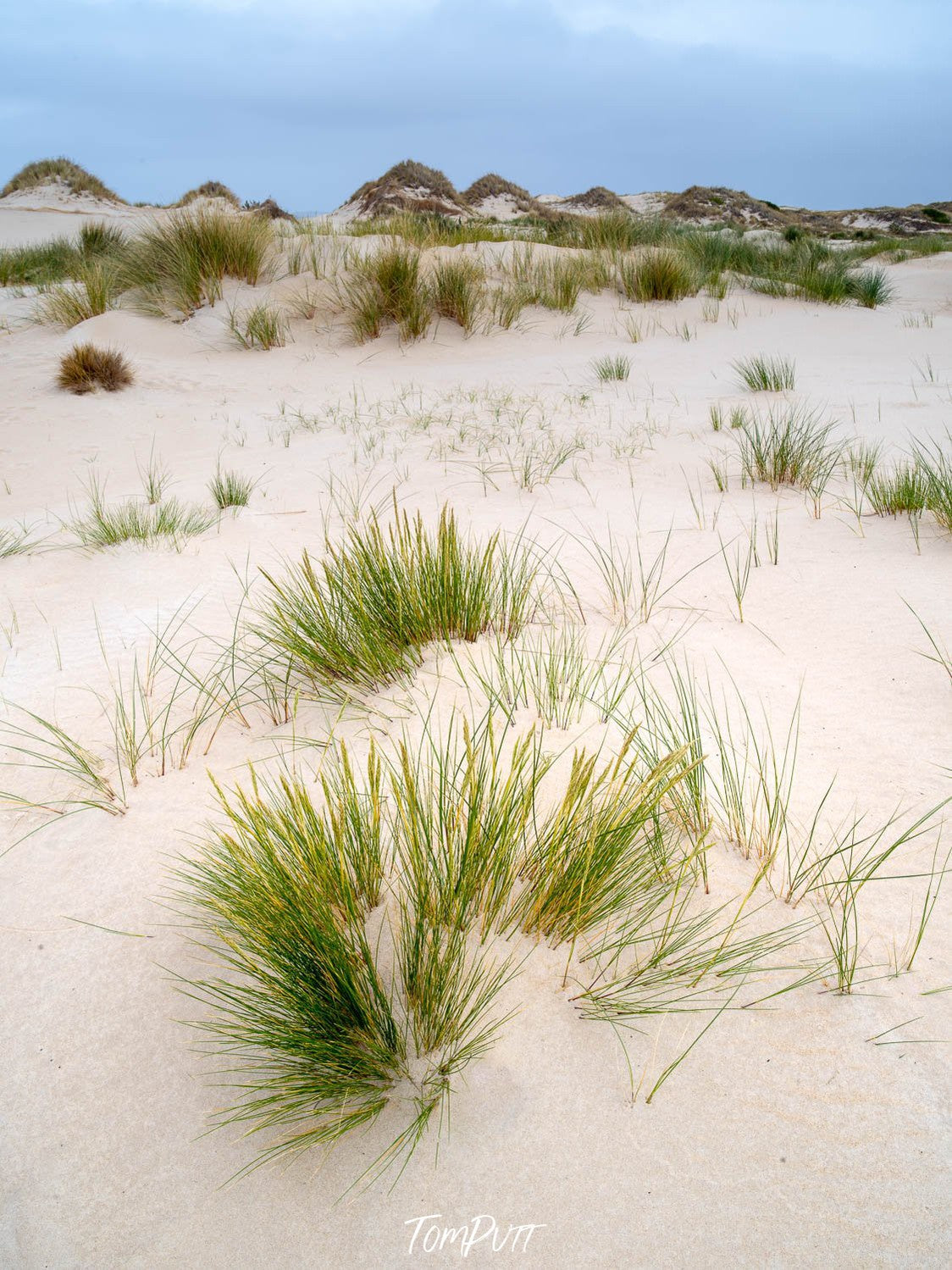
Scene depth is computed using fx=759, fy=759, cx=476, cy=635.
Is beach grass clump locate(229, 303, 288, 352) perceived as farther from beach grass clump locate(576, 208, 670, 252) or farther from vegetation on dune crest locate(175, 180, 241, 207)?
vegetation on dune crest locate(175, 180, 241, 207)

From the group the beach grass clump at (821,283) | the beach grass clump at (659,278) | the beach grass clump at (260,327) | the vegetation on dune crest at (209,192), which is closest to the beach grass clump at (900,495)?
the beach grass clump at (659,278)

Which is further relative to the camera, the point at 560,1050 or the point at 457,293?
the point at 457,293

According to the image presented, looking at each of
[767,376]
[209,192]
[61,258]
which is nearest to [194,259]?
[61,258]

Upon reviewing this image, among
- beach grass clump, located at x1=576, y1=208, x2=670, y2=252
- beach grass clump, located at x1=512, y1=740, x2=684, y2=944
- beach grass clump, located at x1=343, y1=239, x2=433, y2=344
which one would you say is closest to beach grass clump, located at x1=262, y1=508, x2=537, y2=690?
beach grass clump, located at x1=512, y1=740, x2=684, y2=944

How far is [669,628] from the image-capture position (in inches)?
95.0

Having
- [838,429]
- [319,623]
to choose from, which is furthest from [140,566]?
[838,429]

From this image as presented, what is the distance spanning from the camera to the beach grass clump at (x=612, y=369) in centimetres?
581

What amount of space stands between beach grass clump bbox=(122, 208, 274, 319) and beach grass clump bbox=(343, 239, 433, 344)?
1.24 metres

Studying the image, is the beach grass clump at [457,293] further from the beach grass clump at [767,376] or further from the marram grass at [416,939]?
the marram grass at [416,939]

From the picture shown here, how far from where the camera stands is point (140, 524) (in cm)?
353

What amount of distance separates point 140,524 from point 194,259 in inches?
197

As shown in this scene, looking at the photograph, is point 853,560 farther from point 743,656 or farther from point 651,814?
point 651,814

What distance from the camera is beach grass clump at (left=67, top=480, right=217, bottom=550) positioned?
3.31 m

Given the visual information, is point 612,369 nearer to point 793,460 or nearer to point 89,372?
point 793,460
